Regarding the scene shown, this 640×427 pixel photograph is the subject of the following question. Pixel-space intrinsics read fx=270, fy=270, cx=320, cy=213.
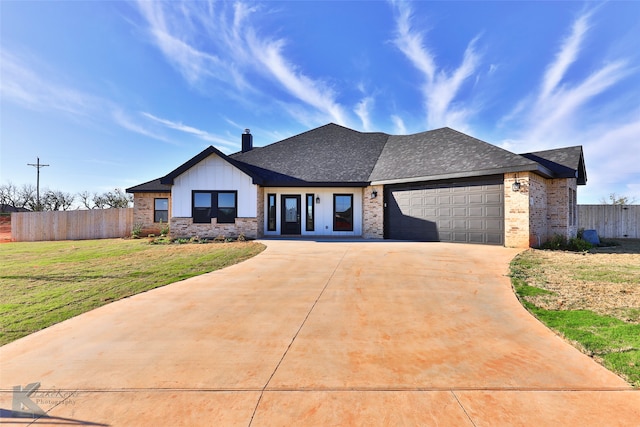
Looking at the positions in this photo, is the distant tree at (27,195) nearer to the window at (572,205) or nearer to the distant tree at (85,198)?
the distant tree at (85,198)

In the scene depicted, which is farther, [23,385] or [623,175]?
[623,175]

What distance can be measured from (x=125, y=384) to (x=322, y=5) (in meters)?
11.4

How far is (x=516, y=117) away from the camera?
15383 mm

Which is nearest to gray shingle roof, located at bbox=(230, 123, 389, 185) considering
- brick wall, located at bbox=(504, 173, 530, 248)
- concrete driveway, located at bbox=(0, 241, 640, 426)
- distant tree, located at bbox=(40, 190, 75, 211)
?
brick wall, located at bbox=(504, 173, 530, 248)

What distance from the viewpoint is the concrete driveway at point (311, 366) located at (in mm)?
2027

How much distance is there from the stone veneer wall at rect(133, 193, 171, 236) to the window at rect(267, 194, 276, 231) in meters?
6.72

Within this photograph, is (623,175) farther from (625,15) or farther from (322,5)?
(322,5)

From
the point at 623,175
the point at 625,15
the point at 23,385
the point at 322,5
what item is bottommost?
the point at 23,385


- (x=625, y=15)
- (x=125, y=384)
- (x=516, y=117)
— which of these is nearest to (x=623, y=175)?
(x=516, y=117)

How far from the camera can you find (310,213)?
15.2 metres

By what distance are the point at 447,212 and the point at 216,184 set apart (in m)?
11.4

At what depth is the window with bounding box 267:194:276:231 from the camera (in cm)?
1536

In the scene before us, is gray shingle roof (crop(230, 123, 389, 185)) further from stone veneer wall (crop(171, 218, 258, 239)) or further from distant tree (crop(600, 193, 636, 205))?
distant tree (crop(600, 193, 636, 205))

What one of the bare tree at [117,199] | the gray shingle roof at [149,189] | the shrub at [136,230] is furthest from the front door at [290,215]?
the bare tree at [117,199]
